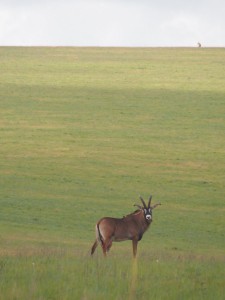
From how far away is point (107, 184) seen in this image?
120ft

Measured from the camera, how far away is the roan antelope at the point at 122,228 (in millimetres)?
19281

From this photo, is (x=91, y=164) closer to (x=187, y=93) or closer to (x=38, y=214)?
(x=38, y=214)

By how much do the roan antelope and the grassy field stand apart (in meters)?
0.41

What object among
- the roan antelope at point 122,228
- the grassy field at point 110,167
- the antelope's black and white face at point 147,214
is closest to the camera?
the grassy field at point 110,167

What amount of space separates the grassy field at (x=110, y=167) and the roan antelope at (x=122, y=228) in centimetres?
41

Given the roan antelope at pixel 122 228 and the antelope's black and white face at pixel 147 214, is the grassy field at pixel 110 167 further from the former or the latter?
the antelope's black and white face at pixel 147 214

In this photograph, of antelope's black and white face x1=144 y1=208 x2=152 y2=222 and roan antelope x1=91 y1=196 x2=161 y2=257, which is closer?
roan antelope x1=91 y1=196 x2=161 y2=257

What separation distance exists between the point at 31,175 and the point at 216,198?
7.13 metres

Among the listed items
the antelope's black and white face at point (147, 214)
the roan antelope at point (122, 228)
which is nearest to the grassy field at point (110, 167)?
the roan antelope at point (122, 228)

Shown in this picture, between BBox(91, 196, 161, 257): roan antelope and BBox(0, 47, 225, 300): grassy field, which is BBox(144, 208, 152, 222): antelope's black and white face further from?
BBox(0, 47, 225, 300): grassy field

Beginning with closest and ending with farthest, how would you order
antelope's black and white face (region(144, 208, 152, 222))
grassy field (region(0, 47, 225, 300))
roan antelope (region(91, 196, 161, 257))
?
grassy field (region(0, 47, 225, 300)) < roan antelope (region(91, 196, 161, 257)) < antelope's black and white face (region(144, 208, 152, 222))

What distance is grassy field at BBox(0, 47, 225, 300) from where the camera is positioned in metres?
12.4

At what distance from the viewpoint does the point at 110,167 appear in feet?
132

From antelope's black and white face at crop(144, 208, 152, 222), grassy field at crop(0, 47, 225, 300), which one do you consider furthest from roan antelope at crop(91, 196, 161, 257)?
grassy field at crop(0, 47, 225, 300)
